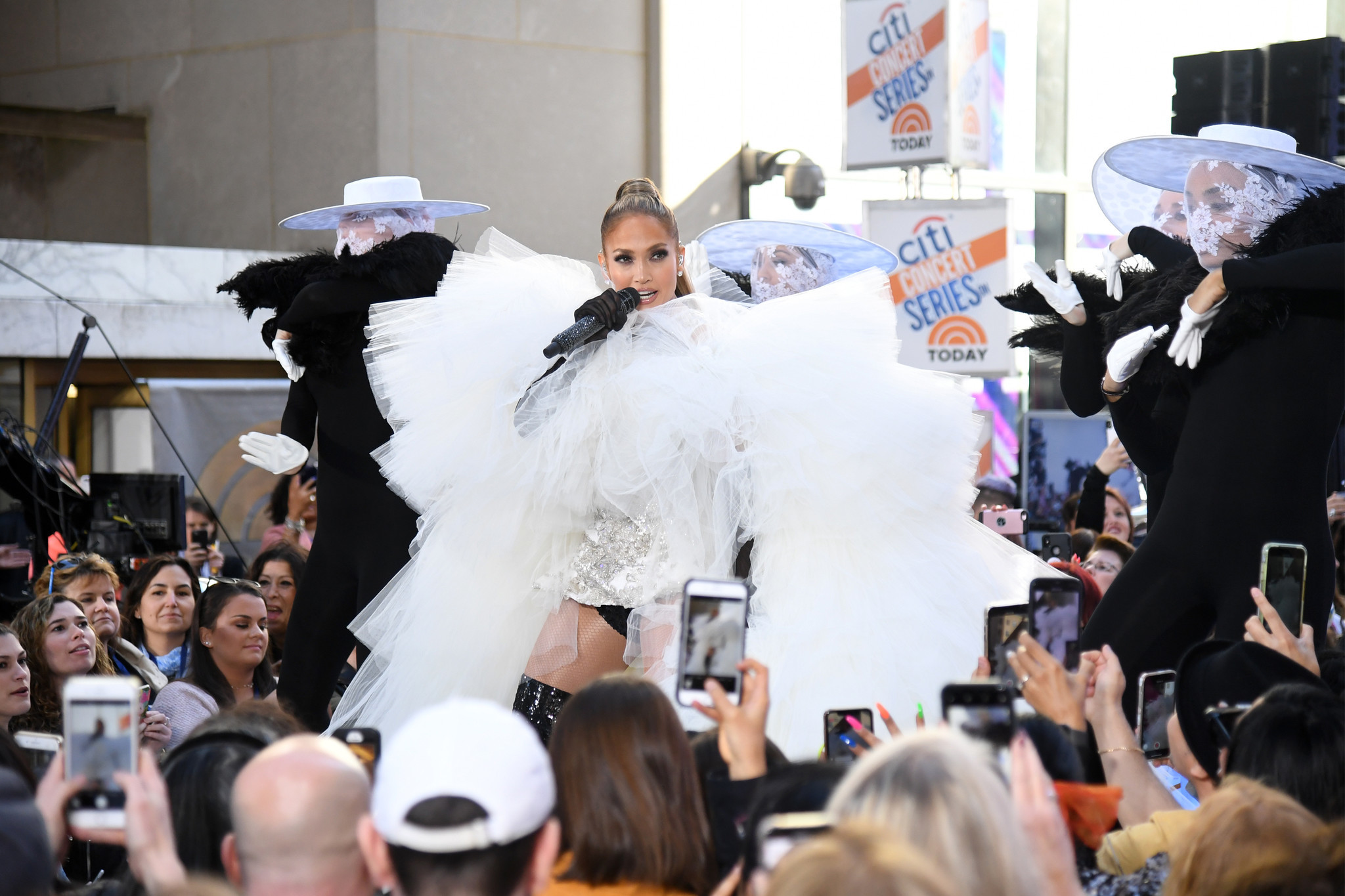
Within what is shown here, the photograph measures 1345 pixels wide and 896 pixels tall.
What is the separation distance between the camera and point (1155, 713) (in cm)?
279

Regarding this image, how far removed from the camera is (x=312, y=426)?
4566mm

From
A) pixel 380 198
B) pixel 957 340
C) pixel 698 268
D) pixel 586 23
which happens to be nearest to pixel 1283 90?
pixel 957 340

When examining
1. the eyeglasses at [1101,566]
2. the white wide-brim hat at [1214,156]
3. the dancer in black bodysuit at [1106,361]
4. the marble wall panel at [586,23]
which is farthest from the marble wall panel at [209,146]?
the white wide-brim hat at [1214,156]

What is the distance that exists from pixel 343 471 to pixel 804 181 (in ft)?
22.2

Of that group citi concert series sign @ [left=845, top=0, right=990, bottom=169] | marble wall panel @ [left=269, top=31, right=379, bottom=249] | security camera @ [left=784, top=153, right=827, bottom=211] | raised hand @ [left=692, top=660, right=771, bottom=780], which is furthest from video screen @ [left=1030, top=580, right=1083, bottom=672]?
security camera @ [left=784, top=153, right=827, bottom=211]

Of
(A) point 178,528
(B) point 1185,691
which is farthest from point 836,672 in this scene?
(A) point 178,528

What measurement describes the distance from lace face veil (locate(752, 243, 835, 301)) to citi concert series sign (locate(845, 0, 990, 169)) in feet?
12.3

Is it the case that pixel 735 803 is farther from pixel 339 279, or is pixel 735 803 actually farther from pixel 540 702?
pixel 339 279

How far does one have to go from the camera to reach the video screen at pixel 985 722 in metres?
1.92

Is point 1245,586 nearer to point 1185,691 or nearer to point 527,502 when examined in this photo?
point 1185,691

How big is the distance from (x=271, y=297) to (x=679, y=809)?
2.88m

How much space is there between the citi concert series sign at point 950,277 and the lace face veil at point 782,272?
3.39m

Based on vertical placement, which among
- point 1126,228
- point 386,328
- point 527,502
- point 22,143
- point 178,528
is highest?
point 22,143

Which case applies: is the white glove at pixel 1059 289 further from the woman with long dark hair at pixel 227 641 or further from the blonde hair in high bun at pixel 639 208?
the woman with long dark hair at pixel 227 641
